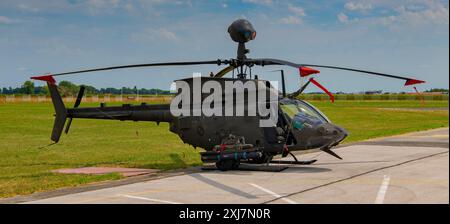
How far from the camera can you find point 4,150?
74.5ft

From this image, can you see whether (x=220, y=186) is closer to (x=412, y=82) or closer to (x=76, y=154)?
(x=412, y=82)

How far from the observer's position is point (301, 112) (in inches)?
606

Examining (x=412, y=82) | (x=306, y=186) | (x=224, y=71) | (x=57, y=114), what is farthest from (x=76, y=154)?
(x=412, y=82)

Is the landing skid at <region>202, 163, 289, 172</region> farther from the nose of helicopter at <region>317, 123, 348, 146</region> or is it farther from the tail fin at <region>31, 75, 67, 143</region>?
the tail fin at <region>31, 75, 67, 143</region>

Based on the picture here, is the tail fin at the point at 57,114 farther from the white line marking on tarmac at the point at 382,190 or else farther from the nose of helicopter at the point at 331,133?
the white line marking on tarmac at the point at 382,190

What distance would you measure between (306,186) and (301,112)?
3.18 meters

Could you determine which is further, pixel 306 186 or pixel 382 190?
pixel 306 186

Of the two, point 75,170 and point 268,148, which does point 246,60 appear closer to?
point 268,148

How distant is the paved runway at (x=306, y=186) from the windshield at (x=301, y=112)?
1547 mm

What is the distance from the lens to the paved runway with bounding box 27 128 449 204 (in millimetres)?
11188

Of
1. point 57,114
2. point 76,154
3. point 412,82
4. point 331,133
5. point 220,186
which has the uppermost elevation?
point 412,82

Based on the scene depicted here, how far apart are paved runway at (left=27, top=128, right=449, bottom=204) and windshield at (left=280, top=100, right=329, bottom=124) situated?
5.08ft

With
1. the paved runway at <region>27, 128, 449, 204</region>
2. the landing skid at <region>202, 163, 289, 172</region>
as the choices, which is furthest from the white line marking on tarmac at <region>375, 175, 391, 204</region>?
the landing skid at <region>202, 163, 289, 172</region>

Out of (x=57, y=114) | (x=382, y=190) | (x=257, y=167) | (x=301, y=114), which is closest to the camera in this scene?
(x=382, y=190)
